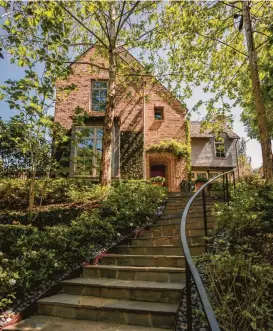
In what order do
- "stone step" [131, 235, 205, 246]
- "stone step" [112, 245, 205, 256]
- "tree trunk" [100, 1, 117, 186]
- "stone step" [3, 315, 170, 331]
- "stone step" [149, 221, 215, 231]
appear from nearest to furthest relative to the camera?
"stone step" [3, 315, 170, 331] < "stone step" [112, 245, 205, 256] < "stone step" [131, 235, 205, 246] < "stone step" [149, 221, 215, 231] < "tree trunk" [100, 1, 117, 186]

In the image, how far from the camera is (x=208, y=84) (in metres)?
11.0

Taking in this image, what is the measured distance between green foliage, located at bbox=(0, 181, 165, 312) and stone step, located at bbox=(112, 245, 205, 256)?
0.29m

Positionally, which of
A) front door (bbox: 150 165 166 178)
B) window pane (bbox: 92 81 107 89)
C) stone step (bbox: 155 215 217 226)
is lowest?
stone step (bbox: 155 215 217 226)

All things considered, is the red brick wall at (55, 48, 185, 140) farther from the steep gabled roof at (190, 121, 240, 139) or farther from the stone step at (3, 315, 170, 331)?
the stone step at (3, 315, 170, 331)

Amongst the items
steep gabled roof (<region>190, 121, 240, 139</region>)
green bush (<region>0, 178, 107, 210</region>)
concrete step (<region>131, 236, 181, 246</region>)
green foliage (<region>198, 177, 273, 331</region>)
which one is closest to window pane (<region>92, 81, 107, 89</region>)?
green bush (<region>0, 178, 107, 210</region>)

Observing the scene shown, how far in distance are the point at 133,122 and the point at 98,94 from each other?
8.33 ft

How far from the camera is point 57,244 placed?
4664 millimetres

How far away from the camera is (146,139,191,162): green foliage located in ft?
46.6

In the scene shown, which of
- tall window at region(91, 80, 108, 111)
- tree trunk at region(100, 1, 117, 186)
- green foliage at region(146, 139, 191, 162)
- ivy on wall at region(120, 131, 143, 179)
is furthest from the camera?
tall window at region(91, 80, 108, 111)

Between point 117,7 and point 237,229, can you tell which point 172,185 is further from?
point 237,229

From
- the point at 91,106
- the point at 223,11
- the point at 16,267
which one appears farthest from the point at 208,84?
the point at 16,267

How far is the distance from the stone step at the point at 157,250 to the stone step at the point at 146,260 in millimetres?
337

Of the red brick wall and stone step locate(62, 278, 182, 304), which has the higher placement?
the red brick wall

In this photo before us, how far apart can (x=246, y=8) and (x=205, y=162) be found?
16.1 meters
